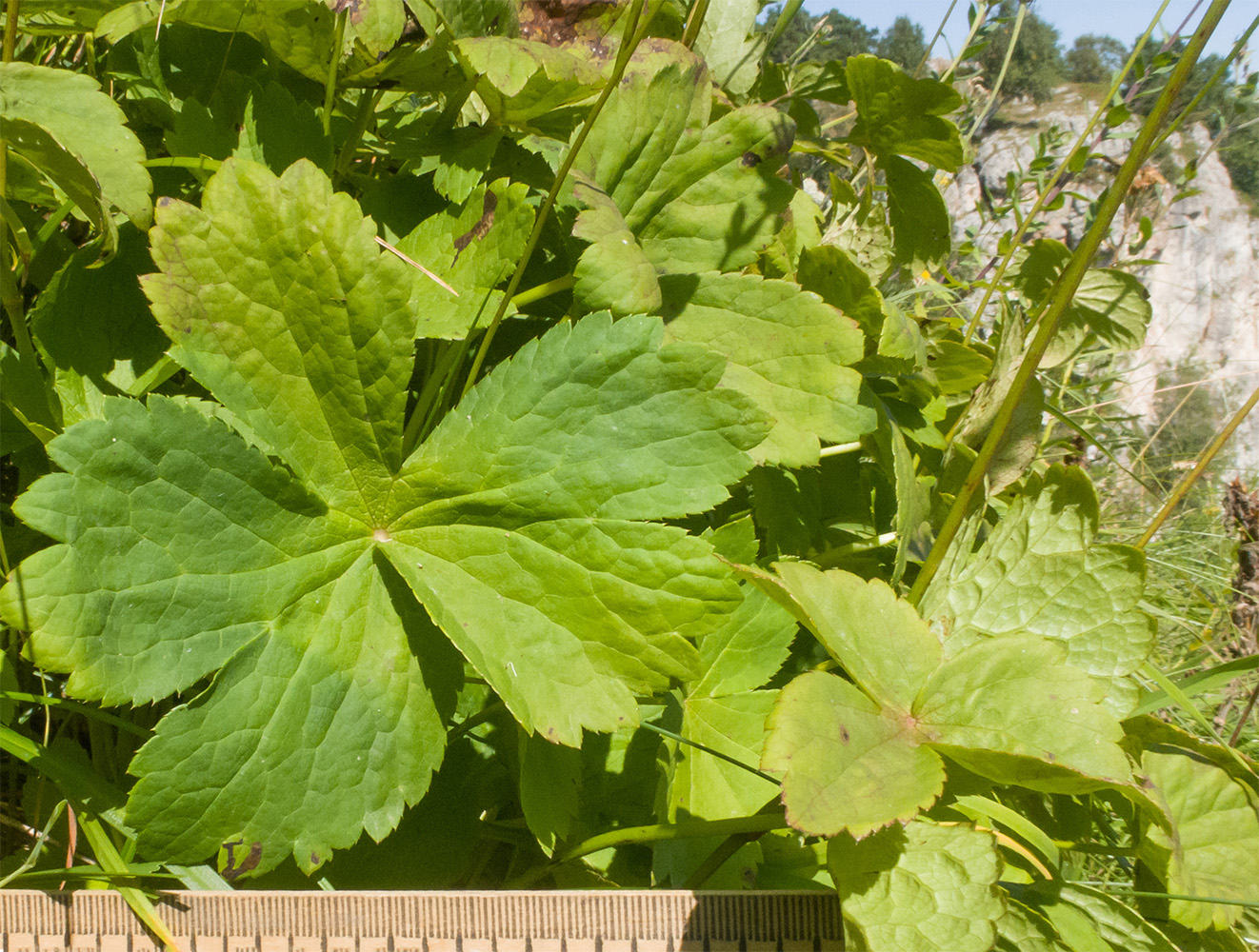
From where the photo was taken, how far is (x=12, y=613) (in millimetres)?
880

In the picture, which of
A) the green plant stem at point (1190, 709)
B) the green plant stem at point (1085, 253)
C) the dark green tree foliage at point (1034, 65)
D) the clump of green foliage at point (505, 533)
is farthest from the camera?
the dark green tree foliage at point (1034, 65)

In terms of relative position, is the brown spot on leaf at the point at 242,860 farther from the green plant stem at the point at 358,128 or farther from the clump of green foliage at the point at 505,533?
the green plant stem at the point at 358,128

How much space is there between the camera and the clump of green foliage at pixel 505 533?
935 mm

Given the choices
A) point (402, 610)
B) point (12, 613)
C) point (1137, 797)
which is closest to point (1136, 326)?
point (1137, 797)

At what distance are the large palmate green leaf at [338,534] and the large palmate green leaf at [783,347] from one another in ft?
0.61

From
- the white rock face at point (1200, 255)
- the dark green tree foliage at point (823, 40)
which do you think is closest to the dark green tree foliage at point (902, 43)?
the dark green tree foliage at point (823, 40)

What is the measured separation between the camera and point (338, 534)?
→ 1093mm

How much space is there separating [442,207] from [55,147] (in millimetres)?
529

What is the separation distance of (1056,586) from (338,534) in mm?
977

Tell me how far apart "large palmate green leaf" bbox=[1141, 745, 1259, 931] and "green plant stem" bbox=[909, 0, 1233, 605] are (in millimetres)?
390

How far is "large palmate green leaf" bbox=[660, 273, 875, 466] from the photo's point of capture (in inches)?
48.5

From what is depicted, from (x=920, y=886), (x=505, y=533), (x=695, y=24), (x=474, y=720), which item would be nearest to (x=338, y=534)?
(x=505, y=533)

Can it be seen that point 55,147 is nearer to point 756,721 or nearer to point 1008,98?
point 756,721

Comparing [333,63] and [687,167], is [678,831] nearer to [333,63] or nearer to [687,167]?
[687,167]
